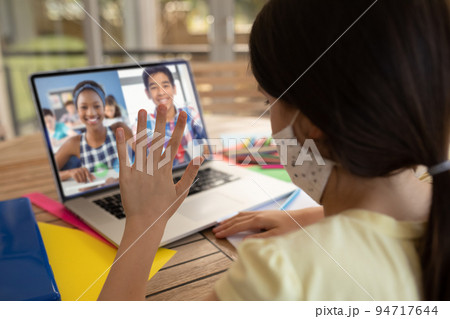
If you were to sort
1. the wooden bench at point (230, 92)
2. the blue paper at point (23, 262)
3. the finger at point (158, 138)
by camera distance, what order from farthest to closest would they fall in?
1. the wooden bench at point (230, 92)
2. the finger at point (158, 138)
3. the blue paper at point (23, 262)

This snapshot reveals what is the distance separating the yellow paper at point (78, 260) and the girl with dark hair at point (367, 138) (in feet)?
0.74

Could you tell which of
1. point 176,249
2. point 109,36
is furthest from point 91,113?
point 109,36

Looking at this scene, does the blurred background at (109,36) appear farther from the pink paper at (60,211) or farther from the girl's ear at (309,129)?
the girl's ear at (309,129)

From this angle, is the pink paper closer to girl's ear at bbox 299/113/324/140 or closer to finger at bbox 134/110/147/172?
finger at bbox 134/110/147/172

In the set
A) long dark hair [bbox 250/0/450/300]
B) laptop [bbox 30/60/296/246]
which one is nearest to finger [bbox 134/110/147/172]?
laptop [bbox 30/60/296/246]

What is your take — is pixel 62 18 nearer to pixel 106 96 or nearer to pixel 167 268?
pixel 106 96

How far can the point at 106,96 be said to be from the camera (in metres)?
0.91

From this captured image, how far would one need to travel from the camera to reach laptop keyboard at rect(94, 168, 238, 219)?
80cm

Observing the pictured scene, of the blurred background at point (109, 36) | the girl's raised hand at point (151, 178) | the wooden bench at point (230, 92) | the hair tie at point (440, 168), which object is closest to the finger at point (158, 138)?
the girl's raised hand at point (151, 178)

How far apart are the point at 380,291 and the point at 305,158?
9.1 inches

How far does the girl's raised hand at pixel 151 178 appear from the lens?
2.04 ft

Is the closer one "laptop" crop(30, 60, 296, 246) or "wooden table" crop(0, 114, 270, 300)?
"wooden table" crop(0, 114, 270, 300)

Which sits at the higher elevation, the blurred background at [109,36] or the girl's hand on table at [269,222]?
the blurred background at [109,36]

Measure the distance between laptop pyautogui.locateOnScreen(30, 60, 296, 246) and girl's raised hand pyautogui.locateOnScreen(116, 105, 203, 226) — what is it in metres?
0.10
